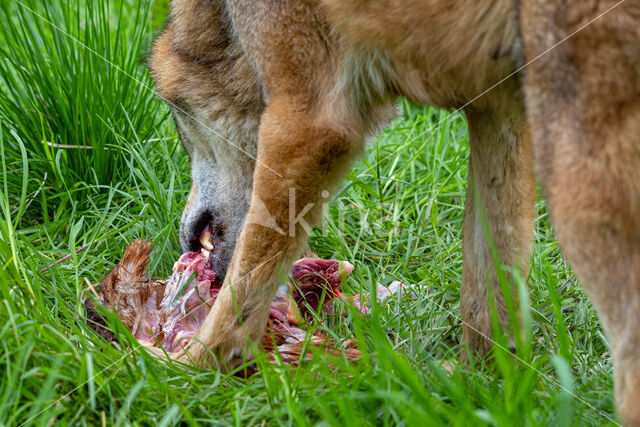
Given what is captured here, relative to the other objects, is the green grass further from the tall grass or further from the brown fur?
the brown fur

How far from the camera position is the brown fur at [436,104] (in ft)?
6.13

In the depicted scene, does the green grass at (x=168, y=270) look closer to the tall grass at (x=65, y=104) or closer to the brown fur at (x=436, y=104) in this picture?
the tall grass at (x=65, y=104)

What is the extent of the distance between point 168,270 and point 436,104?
1.79 meters

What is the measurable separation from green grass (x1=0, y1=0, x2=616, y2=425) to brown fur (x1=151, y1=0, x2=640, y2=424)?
25 cm

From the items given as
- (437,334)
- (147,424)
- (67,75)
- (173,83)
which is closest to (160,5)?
(67,75)

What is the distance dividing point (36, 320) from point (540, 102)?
178cm

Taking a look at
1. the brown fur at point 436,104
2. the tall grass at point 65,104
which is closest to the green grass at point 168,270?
the tall grass at point 65,104

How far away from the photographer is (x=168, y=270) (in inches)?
154

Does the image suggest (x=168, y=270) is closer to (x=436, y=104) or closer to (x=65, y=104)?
(x=65, y=104)

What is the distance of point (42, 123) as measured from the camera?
4062mm

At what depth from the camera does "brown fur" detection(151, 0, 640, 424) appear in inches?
73.5

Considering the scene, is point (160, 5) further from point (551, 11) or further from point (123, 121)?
point (551, 11)

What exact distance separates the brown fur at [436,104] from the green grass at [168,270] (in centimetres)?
25

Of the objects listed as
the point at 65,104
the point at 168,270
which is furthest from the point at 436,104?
the point at 65,104
